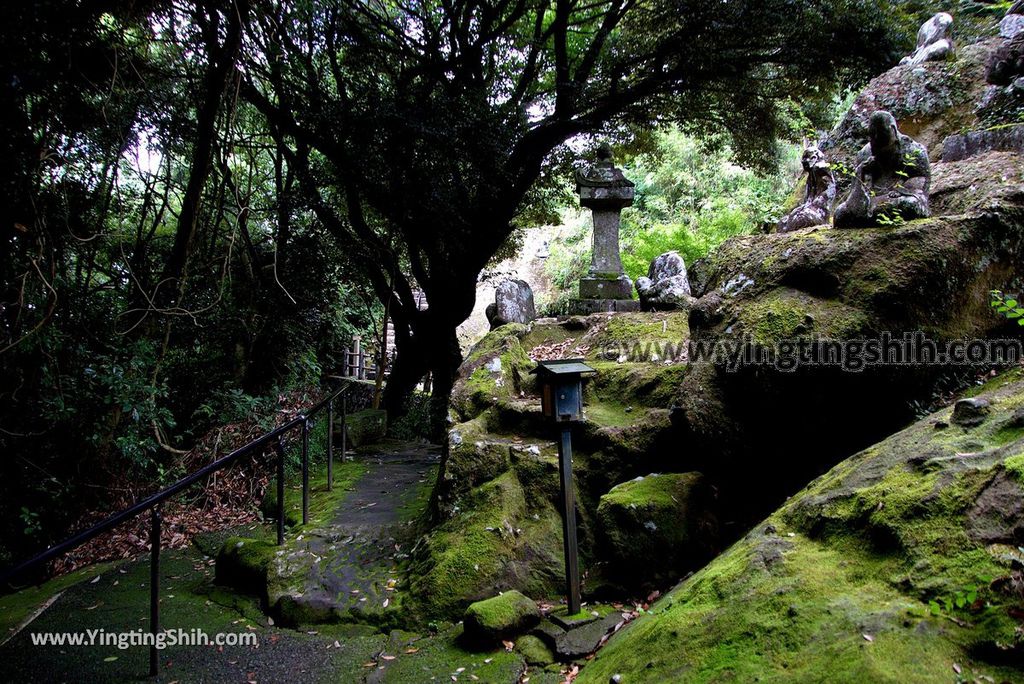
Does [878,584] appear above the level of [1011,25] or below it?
below

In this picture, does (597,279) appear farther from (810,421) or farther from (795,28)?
(810,421)

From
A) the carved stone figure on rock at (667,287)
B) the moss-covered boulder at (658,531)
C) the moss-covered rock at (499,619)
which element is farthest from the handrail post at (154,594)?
the carved stone figure on rock at (667,287)

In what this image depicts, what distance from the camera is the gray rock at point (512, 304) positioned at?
7934mm

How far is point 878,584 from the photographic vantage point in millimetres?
2193

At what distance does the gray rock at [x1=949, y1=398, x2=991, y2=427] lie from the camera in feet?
9.17

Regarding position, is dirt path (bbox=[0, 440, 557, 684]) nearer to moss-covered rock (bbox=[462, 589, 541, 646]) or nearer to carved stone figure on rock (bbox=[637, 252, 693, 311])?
moss-covered rock (bbox=[462, 589, 541, 646])

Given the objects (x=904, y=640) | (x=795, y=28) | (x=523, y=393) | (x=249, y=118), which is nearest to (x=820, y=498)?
(x=904, y=640)

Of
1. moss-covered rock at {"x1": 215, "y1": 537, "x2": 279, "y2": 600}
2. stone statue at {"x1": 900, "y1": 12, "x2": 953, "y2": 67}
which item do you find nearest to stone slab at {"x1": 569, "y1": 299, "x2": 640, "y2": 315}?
stone statue at {"x1": 900, "y1": 12, "x2": 953, "y2": 67}

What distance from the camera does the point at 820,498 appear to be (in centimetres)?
282

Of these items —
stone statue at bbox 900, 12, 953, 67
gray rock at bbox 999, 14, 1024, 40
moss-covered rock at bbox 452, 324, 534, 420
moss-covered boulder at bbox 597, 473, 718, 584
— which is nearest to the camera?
moss-covered boulder at bbox 597, 473, 718, 584

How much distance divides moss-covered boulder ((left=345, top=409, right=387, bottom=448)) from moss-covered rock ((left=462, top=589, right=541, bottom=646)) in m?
5.35

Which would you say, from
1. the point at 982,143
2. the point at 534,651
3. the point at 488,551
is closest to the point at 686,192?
the point at 982,143

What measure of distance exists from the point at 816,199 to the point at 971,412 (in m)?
3.00

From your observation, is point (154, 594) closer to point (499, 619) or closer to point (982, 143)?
point (499, 619)
